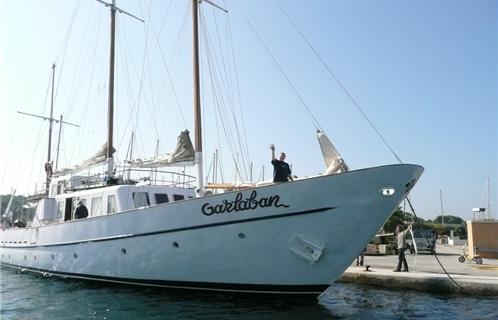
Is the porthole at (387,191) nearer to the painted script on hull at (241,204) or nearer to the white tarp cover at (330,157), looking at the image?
the white tarp cover at (330,157)

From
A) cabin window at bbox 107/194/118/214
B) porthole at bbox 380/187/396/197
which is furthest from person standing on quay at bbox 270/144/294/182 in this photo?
cabin window at bbox 107/194/118/214

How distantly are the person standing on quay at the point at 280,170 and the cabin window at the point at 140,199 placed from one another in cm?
516

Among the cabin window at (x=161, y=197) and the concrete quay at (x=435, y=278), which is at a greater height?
the cabin window at (x=161, y=197)

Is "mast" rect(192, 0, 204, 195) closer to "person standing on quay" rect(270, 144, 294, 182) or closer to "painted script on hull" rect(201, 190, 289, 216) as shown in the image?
"painted script on hull" rect(201, 190, 289, 216)

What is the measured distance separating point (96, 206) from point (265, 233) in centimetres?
712

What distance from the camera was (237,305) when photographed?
10.4 m

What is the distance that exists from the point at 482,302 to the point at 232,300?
238 inches

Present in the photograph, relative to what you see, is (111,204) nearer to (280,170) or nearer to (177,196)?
(177,196)

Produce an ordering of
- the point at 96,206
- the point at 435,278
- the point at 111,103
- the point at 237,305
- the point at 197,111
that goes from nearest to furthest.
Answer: the point at 237,305 < the point at 435,278 < the point at 197,111 < the point at 96,206 < the point at 111,103

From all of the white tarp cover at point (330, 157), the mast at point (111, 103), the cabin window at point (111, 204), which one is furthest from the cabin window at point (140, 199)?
the white tarp cover at point (330, 157)

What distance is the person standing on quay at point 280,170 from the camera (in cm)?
1126


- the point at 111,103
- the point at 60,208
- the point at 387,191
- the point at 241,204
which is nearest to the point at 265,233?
the point at 241,204

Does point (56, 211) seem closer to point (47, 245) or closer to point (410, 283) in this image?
point (47, 245)

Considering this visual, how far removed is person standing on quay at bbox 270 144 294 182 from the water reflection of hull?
0.59 meters
